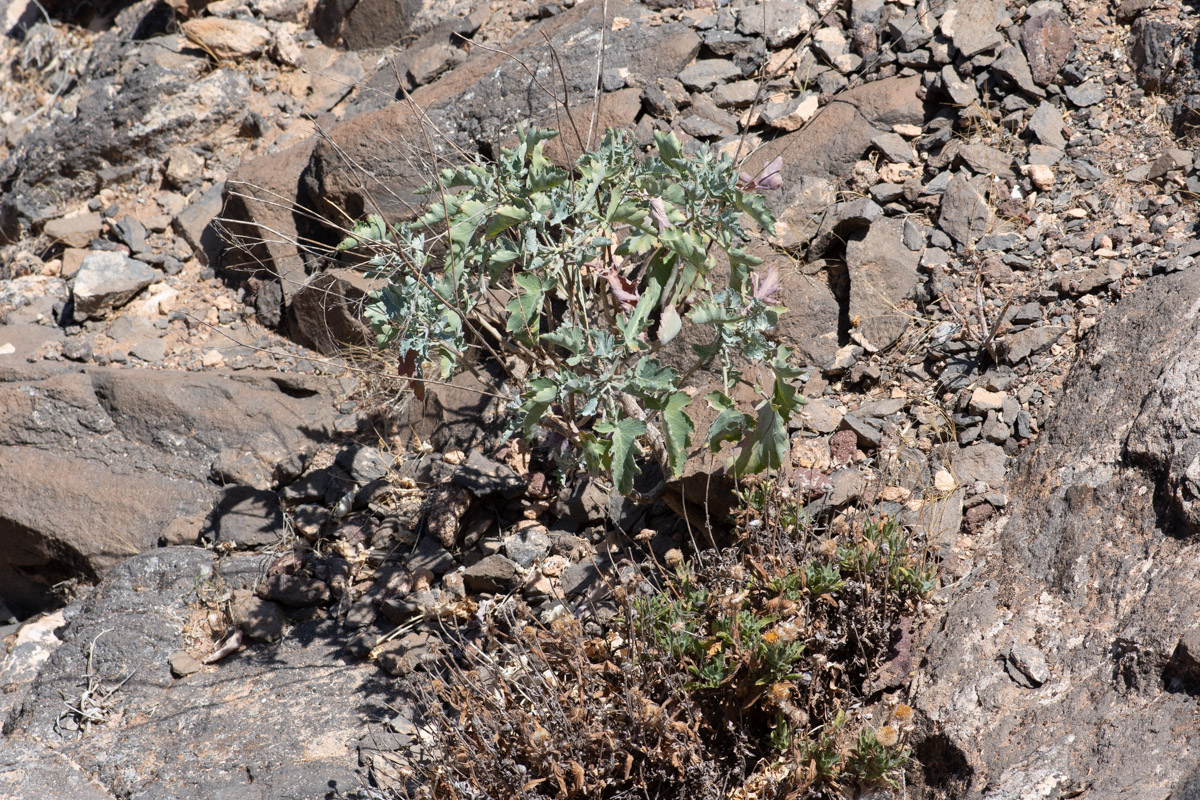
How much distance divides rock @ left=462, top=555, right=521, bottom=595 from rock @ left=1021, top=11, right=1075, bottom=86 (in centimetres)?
306

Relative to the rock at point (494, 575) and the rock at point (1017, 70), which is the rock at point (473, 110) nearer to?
the rock at point (1017, 70)

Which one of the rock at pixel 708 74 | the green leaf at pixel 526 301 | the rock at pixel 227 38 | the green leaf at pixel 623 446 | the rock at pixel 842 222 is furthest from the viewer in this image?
the rock at pixel 227 38

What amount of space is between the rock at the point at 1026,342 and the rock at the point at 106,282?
4424 millimetres

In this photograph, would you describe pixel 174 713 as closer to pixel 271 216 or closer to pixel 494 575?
pixel 494 575

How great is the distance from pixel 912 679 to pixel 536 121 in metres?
3.07

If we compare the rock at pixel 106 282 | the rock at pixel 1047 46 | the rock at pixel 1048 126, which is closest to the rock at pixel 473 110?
the rock at pixel 106 282

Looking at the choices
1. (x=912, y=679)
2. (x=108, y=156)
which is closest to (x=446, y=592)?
(x=912, y=679)

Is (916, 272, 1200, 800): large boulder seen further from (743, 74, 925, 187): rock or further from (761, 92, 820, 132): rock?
(761, 92, 820, 132): rock

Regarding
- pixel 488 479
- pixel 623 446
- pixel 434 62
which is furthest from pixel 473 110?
pixel 623 446

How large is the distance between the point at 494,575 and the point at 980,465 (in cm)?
171

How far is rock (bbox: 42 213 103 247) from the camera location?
17.4 ft

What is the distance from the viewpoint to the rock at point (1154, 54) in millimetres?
3627

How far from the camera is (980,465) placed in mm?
2900

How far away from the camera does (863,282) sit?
3471mm
